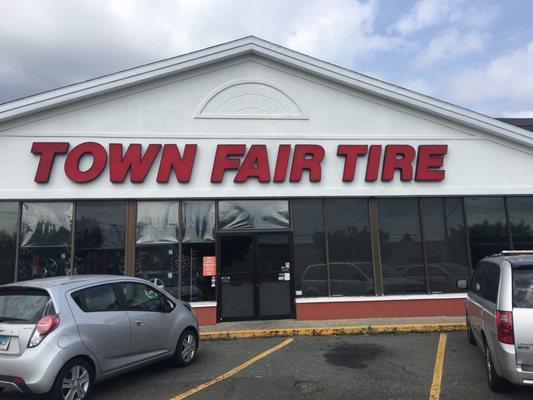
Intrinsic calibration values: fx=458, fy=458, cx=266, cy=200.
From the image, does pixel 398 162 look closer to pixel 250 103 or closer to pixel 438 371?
pixel 250 103

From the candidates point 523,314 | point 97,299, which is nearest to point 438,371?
point 523,314

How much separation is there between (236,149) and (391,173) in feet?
13.9

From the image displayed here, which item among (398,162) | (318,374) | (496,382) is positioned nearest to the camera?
(496,382)

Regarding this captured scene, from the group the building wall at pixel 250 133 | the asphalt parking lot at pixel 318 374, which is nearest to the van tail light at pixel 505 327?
the asphalt parking lot at pixel 318 374

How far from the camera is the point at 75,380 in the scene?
5.72 m

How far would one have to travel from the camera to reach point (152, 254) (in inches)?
464

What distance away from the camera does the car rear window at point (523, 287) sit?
216 inches

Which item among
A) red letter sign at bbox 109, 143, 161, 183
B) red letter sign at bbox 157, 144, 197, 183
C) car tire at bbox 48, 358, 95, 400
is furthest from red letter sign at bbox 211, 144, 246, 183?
car tire at bbox 48, 358, 95, 400

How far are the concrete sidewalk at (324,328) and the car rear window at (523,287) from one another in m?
5.05

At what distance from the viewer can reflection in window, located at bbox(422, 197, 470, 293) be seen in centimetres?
1234

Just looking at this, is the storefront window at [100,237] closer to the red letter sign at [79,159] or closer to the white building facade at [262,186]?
the white building facade at [262,186]

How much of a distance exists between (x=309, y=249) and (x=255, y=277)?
1.62 meters

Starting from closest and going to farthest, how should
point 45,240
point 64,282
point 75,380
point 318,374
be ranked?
point 75,380
point 64,282
point 318,374
point 45,240

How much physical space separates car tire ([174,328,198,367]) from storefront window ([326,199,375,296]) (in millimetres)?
4934
